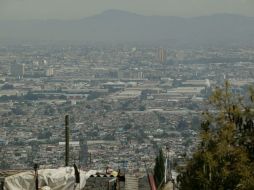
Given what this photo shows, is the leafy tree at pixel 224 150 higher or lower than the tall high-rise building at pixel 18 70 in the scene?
higher

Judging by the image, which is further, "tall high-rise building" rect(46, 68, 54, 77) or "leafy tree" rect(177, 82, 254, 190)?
"tall high-rise building" rect(46, 68, 54, 77)

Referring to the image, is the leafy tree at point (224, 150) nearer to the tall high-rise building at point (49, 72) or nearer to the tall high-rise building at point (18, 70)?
the tall high-rise building at point (18, 70)

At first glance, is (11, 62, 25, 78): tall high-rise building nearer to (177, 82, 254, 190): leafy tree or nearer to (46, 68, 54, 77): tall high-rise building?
(46, 68, 54, 77): tall high-rise building

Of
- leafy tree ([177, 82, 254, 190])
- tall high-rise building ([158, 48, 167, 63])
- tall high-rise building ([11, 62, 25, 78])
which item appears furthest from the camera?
tall high-rise building ([158, 48, 167, 63])

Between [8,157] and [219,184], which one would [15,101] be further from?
[219,184]

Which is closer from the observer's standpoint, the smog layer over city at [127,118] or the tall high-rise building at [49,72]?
the smog layer over city at [127,118]

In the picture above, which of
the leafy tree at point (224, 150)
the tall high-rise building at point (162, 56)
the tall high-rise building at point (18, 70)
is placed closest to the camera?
the leafy tree at point (224, 150)

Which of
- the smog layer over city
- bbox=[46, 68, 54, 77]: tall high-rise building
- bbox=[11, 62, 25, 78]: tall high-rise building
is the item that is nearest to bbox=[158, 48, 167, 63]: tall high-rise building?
the smog layer over city

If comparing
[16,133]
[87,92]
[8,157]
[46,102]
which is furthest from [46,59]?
[8,157]

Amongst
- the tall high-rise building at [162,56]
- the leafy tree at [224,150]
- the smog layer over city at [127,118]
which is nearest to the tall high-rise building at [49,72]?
the smog layer over city at [127,118]
